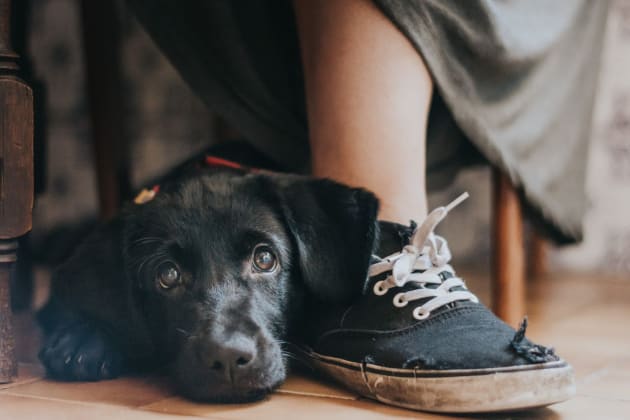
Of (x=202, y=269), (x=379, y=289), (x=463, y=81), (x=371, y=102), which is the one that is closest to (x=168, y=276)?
(x=202, y=269)

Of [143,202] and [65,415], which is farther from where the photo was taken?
[143,202]

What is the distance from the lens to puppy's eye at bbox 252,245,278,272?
49.2 inches

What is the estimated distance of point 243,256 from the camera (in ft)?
4.07

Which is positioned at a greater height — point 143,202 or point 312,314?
point 143,202

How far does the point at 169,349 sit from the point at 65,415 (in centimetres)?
22

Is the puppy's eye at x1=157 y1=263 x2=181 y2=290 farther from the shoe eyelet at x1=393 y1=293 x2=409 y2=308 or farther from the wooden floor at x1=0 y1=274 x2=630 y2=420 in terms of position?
the shoe eyelet at x1=393 y1=293 x2=409 y2=308

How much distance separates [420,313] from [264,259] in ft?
0.87

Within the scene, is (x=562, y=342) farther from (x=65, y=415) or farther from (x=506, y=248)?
(x=65, y=415)

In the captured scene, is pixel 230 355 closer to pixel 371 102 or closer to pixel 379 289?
pixel 379 289

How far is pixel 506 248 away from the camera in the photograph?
175 centimetres

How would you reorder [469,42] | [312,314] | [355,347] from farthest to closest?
[469,42] < [312,314] < [355,347]

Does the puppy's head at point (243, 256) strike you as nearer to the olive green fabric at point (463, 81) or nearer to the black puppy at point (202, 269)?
the black puppy at point (202, 269)

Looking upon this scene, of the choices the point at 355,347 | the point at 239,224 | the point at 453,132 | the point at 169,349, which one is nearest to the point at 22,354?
the point at 169,349

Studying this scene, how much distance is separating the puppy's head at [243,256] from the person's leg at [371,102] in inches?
4.3
